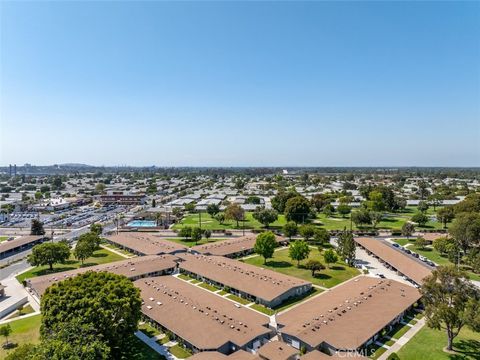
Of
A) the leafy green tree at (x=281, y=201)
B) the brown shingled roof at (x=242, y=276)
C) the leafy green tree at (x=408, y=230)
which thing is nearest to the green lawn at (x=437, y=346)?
the brown shingled roof at (x=242, y=276)

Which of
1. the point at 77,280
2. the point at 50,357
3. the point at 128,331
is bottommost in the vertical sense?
the point at 128,331

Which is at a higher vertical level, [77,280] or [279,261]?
[77,280]

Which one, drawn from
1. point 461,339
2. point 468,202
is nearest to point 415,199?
point 468,202

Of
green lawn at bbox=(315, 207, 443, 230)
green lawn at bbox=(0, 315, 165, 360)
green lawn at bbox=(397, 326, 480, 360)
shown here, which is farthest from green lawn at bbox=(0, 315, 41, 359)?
green lawn at bbox=(315, 207, 443, 230)

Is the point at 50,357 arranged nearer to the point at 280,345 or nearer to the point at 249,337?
the point at 249,337

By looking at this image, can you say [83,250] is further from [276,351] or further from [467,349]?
[467,349]

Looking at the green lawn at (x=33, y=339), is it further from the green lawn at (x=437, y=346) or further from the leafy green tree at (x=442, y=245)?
the leafy green tree at (x=442, y=245)

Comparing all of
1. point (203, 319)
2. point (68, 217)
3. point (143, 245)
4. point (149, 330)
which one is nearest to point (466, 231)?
point (203, 319)
